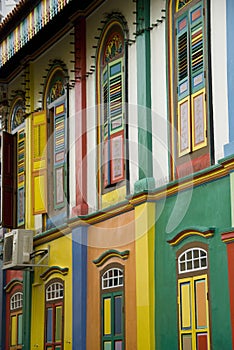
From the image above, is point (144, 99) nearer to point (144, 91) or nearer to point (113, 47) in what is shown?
point (144, 91)

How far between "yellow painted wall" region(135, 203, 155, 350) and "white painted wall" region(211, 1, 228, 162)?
1627 mm

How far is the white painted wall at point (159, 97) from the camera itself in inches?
507

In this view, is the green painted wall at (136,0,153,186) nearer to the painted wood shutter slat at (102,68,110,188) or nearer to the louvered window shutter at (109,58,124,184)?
the louvered window shutter at (109,58,124,184)

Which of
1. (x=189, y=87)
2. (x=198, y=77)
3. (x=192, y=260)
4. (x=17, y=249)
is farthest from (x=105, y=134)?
(x=192, y=260)

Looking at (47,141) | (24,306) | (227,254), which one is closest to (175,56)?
(227,254)

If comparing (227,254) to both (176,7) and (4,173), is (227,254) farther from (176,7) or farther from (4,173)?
(4,173)

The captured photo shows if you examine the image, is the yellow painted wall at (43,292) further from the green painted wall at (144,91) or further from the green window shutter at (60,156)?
the green painted wall at (144,91)

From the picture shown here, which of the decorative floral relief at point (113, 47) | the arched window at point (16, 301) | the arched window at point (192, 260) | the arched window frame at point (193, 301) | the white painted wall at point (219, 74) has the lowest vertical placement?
the arched window frame at point (193, 301)

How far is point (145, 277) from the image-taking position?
12.6m

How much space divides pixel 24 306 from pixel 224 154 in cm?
683

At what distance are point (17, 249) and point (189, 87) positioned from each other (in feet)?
17.8

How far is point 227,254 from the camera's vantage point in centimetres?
1094

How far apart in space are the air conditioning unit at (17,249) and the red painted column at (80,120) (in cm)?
167

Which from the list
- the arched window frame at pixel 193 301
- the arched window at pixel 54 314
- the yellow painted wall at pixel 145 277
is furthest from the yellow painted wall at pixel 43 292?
the arched window frame at pixel 193 301
